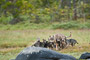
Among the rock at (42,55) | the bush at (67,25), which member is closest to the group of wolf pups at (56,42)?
the rock at (42,55)

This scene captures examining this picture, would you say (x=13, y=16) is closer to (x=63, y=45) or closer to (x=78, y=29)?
(x=78, y=29)

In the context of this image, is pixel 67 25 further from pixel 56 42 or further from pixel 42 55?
pixel 42 55

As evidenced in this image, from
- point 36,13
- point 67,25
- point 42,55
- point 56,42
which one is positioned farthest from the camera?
point 36,13

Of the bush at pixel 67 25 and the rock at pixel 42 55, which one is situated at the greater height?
the rock at pixel 42 55

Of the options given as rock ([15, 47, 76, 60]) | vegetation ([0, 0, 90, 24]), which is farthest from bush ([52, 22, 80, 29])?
rock ([15, 47, 76, 60])

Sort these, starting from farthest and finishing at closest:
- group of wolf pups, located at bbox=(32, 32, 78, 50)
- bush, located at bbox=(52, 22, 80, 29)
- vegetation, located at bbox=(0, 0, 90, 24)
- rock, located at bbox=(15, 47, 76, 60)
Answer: vegetation, located at bbox=(0, 0, 90, 24), bush, located at bbox=(52, 22, 80, 29), group of wolf pups, located at bbox=(32, 32, 78, 50), rock, located at bbox=(15, 47, 76, 60)

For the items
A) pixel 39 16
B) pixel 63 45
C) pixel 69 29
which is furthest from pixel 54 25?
pixel 63 45

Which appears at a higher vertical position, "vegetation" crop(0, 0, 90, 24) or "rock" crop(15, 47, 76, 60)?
"rock" crop(15, 47, 76, 60)

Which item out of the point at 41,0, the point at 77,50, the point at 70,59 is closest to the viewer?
the point at 70,59

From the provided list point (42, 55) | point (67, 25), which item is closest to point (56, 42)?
point (42, 55)

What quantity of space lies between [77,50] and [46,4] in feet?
85.4

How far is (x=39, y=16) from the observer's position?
3228cm

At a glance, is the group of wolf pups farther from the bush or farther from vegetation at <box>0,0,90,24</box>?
vegetation at <box>0,0,90,24</box>

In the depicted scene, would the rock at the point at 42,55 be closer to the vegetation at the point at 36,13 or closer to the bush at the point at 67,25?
the bush at the point at 67,25
